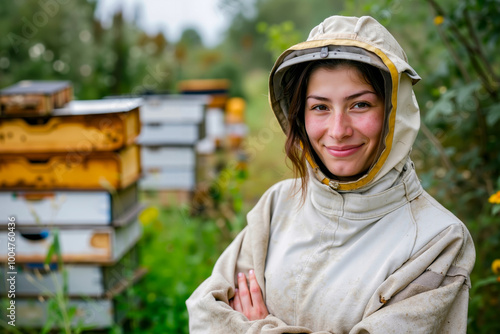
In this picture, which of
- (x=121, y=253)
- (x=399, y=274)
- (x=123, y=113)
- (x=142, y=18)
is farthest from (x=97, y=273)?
(x=142, y=18)

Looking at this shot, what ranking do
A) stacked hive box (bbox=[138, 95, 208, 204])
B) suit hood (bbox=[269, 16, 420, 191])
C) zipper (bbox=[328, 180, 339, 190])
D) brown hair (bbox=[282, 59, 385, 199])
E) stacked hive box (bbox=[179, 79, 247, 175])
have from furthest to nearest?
1. stacked hive box (bbox=[179, 79, 247, 175])
2. stacked hive box (bbox=[138, 95, 208, 204])
3. brown hair (bbox=[282, 59, 385, 199])
4. zipper (bbox=[328, 180, 339, 190])
5. suit hood (bbox=[269, 16, 420, 191])

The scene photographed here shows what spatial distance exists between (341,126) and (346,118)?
36mm

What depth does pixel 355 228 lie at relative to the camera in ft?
5.60

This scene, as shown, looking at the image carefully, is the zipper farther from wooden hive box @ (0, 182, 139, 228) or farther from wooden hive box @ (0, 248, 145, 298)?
wooden hive box @ (0, 248, 145, 298)

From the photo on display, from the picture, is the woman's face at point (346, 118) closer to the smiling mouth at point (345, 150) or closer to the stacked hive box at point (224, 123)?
the smiling mouth at point (345, 150)

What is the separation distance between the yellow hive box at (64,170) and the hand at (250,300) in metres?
1.75

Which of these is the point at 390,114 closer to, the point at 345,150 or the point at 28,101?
the point at 345,150

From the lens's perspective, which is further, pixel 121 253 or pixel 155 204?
pixel 155 204

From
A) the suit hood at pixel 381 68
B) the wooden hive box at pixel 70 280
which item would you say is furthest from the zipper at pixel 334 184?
the wooden hive box at pixel 70 280

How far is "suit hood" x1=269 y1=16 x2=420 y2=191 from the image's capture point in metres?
1.63

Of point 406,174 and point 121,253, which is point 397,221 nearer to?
point 406,174

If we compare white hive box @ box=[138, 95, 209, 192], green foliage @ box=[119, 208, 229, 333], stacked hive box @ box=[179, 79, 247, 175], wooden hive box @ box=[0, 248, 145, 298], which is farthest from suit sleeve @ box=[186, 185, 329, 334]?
stacked hive box @ box=[179, 79, 247, 175]

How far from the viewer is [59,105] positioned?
11.7 ft

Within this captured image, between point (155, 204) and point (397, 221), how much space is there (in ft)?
17.7
